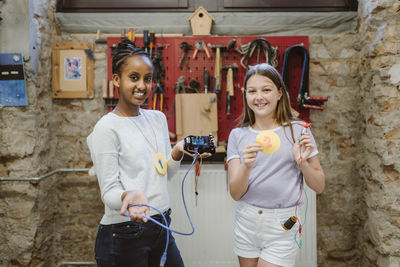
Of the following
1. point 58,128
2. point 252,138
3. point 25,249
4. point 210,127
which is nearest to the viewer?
point 252,138

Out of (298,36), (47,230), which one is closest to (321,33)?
(298,36)

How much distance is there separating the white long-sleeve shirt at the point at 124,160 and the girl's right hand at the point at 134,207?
0.31 feet

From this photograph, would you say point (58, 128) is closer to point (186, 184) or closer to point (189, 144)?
point (186, 184)

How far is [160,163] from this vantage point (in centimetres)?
126

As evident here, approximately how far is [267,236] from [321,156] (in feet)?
4.59

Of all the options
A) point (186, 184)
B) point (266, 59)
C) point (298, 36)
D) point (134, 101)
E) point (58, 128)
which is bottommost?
point (186, 184)

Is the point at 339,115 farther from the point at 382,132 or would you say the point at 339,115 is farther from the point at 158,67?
the point at 158,67

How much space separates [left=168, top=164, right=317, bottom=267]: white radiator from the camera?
7.43 ft

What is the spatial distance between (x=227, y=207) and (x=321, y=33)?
1.81 metres

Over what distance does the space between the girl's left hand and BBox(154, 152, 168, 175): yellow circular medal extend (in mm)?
625

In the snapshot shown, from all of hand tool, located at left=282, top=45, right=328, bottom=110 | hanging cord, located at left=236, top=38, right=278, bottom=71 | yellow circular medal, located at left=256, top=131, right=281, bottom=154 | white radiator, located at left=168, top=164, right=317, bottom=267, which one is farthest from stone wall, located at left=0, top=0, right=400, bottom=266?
yellow circular medal, located at left=256, top=131, right=281, bottom=154

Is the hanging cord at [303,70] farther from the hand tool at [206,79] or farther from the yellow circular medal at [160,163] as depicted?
the yellow circular medal at [160,163]

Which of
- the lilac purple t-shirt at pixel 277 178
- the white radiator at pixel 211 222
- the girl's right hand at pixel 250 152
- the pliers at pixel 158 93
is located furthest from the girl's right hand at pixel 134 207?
the pliers at pixel 158 93

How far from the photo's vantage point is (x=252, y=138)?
142cm
